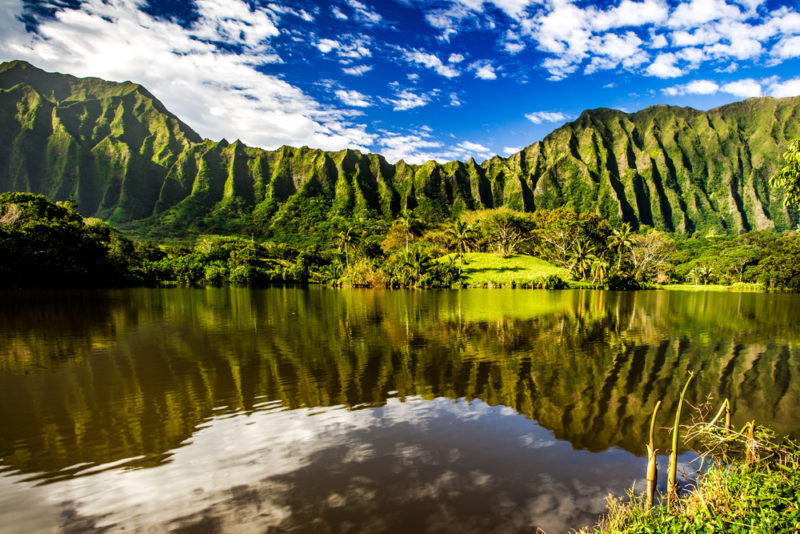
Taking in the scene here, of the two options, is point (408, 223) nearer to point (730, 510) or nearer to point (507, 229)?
point (507, 229)

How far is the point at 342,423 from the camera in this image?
984cm

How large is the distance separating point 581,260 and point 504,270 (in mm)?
16776

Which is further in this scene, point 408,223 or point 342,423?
point 408,223

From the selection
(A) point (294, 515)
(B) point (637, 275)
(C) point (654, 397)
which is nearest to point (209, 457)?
(A) point (294, 515)

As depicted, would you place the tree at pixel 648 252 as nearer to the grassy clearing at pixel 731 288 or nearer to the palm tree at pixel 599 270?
the grassy clearing at pixel 731 288

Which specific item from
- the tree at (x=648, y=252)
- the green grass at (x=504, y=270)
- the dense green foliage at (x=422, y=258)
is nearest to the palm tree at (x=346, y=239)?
the dense green foliage at (x=422, y=258)

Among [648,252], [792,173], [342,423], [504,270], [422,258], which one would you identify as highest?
[792,173]

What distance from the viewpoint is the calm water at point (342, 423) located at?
621 cm

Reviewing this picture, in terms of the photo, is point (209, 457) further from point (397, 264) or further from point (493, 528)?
point (397, 264)

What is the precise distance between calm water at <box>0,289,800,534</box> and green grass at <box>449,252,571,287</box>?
2184 inches

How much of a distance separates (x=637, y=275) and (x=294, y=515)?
9657cm

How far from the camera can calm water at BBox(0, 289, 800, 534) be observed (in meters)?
6.21

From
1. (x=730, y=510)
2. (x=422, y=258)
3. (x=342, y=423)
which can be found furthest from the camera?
(x=422, y=258)

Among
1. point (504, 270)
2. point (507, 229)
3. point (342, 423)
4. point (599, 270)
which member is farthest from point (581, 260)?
point (342, 423)
